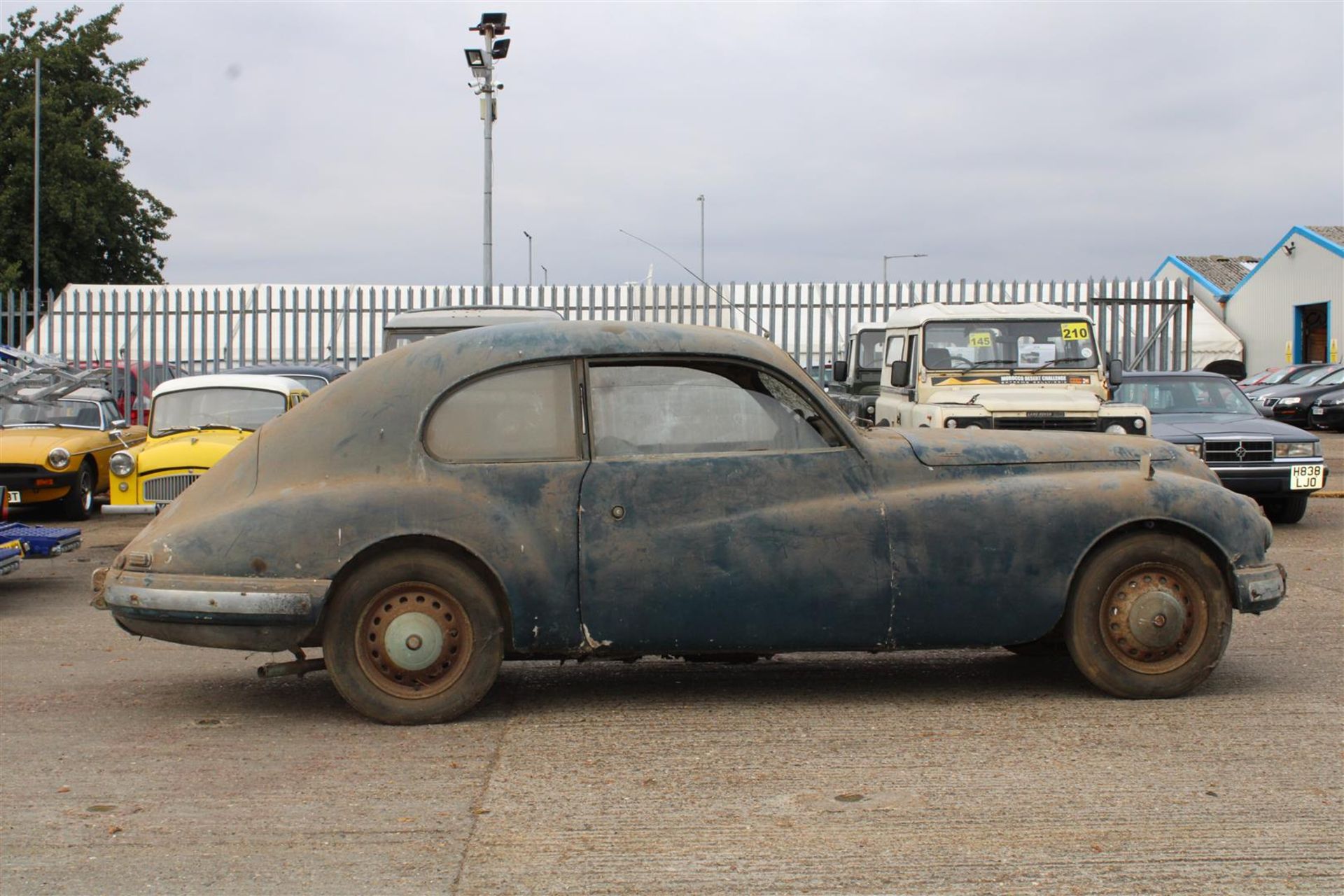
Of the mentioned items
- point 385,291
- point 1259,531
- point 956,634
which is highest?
point 385,291

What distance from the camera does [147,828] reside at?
14.7ft

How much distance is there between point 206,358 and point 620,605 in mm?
23750

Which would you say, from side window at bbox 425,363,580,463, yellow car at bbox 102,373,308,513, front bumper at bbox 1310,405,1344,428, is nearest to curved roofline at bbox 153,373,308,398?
yellow car at bbox 102,373,308,513

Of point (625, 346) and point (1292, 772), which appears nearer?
point (1292, 772)

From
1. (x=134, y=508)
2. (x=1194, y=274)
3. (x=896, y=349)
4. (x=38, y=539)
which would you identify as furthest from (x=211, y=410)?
(x=1194, y=274)

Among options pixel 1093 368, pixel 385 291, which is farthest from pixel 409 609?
pixel 385 291

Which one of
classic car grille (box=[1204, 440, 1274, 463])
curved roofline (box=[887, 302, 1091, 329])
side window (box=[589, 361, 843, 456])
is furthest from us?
classic car grille (box=[1204, 440, 1274, 463])

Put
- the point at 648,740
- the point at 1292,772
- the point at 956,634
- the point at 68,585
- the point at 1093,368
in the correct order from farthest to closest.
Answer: the point at 1093,368 → the point at 68,585 → the point at 956,634 → the point at 648,740 → the point at 1292,772

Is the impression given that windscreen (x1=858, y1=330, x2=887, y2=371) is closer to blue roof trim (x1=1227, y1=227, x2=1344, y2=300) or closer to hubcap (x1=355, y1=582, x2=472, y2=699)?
hubcap (x1=355, y1=582, x2=472, y2=699)

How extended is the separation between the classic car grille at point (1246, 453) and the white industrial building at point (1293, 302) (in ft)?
97.9

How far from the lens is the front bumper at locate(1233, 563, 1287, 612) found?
5895 mm

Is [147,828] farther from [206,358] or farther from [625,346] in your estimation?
[206,358]

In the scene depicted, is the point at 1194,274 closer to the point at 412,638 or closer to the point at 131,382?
the point at 131,382

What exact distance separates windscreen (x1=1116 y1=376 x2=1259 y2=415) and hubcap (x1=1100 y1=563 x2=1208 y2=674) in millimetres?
8727
